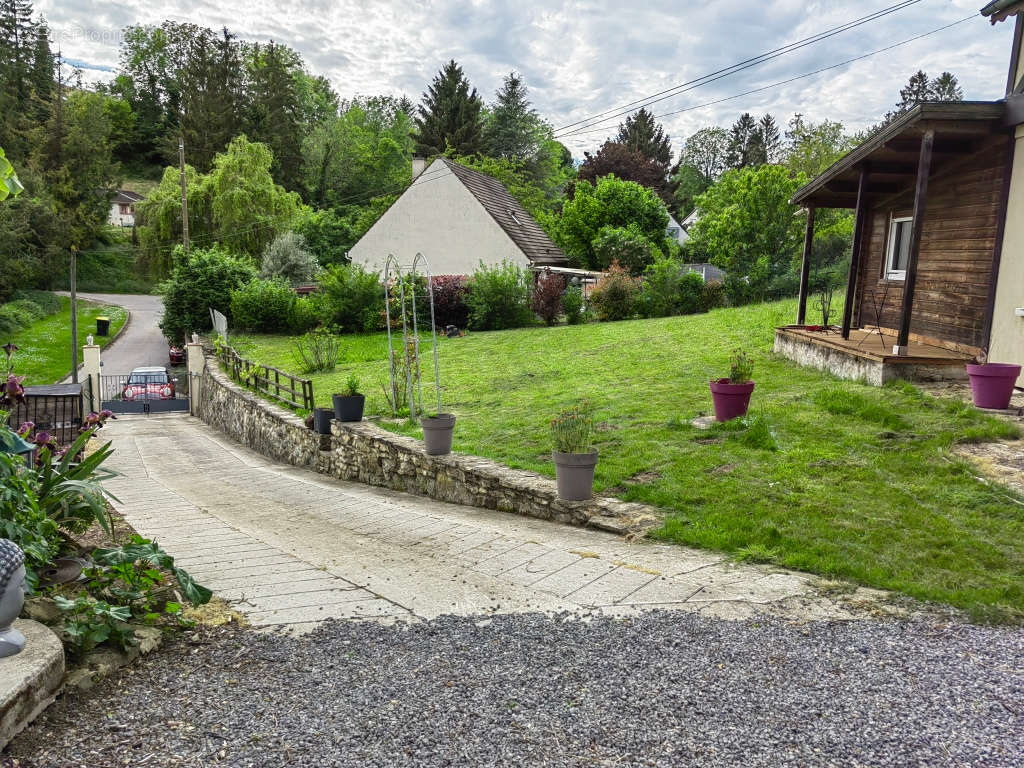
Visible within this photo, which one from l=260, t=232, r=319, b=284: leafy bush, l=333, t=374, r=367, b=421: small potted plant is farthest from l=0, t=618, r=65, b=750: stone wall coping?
l=260, t=232, r=319, b=284: leafy bush

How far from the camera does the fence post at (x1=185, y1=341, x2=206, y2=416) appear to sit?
73.1 feet

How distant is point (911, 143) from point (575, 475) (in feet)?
22.6

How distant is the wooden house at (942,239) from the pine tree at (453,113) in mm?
35291

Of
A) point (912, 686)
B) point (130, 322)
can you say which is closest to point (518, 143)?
point (130, 322)

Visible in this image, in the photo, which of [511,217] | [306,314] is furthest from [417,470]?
[511,217]

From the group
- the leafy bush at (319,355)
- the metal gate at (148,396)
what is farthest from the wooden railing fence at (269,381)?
the metal gate at (148,396)

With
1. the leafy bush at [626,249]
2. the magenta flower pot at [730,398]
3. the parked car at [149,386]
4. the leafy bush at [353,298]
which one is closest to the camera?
the magenta flower pot at [730,398]

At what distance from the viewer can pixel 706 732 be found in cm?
263

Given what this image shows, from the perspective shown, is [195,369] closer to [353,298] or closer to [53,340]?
[353,298]

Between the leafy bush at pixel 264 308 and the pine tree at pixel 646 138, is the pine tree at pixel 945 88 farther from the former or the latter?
the leafy bush at pixel 264 308

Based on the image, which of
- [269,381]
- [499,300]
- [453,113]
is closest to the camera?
[269,381]

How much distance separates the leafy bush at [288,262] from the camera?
31391 mm

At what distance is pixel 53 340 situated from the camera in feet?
113

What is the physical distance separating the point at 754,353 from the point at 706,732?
10.5 metres
